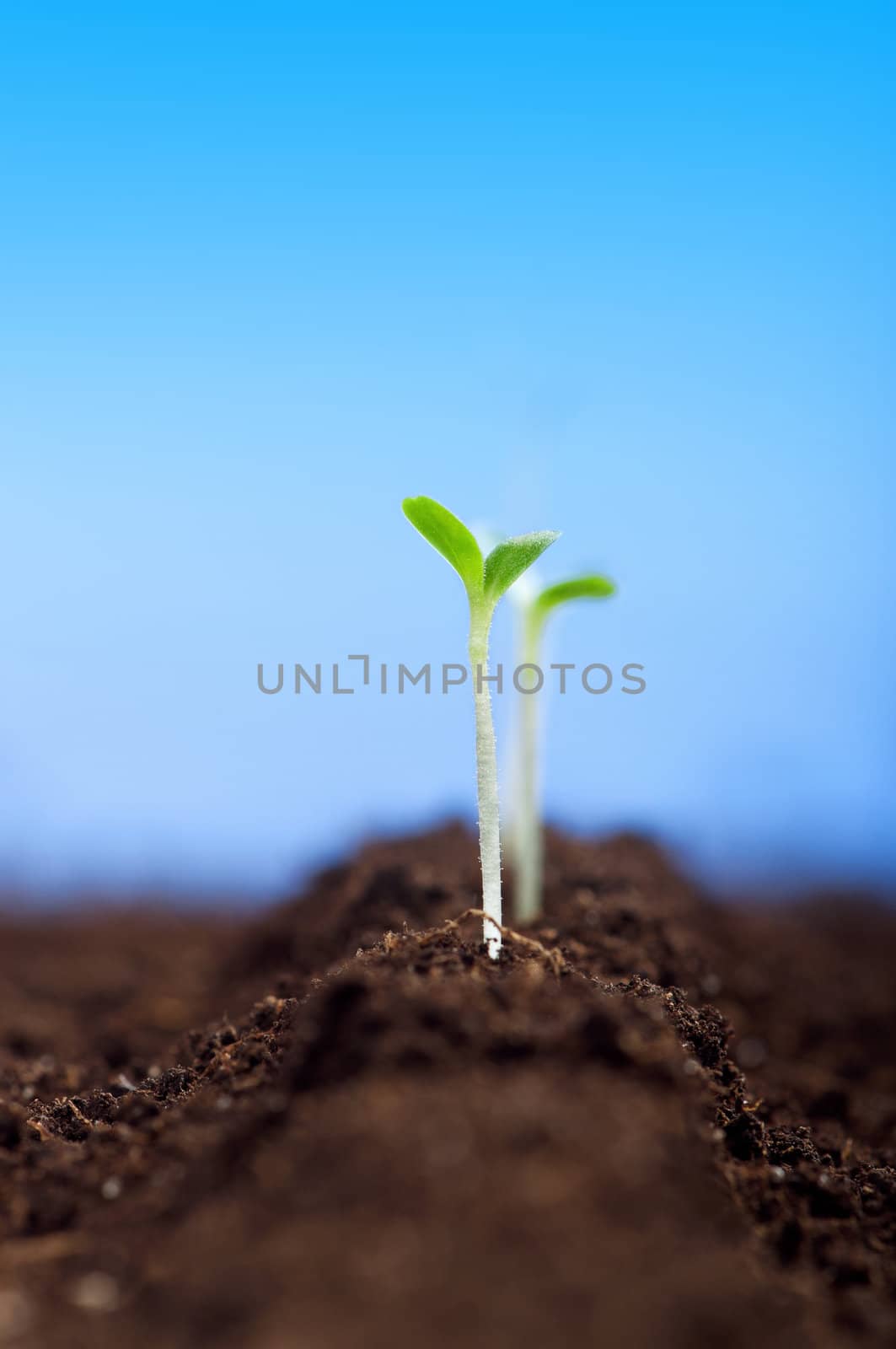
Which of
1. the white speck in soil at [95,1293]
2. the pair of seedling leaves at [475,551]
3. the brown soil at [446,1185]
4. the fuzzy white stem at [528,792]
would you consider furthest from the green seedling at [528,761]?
the white speck in soil at [95,1293]

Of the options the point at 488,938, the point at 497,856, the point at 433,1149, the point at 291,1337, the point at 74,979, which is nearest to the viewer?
the point at 291,1337

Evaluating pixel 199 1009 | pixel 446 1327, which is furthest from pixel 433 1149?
pixel 199 1009

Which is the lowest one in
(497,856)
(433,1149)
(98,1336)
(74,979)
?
(74,979)

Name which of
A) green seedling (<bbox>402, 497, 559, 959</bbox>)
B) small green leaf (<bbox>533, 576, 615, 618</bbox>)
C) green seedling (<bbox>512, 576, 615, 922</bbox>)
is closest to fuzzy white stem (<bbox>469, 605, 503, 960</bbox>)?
green seedling (<bbox>402, 497, 559, 959</bbox>)

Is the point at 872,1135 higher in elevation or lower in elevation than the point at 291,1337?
lower

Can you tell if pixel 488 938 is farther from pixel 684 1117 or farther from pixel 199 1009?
pixel 199 1009

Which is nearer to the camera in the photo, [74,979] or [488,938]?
[488,938]

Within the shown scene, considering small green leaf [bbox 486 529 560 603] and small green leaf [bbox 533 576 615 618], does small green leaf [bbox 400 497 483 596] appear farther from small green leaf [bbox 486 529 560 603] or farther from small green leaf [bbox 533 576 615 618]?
small green leaf [bbox 533 576 615 618]

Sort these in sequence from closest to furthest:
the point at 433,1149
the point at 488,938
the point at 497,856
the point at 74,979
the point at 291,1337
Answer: the point at 291,1337 → the point at 433,1149 → the point at 488,938 → the point at 497,856 → the point at 74,979
